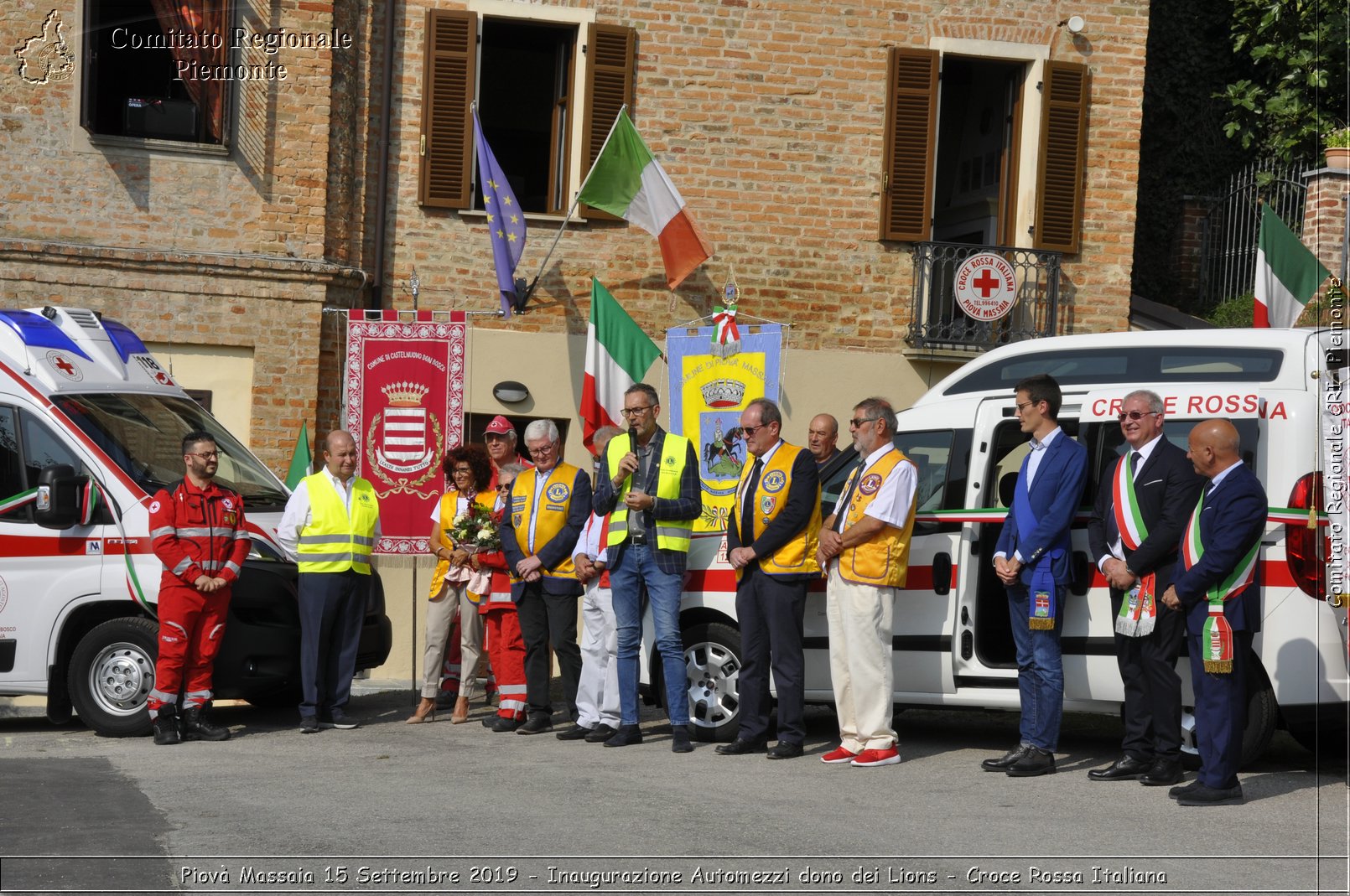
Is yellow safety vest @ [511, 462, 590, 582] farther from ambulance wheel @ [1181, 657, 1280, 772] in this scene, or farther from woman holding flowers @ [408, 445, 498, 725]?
ambulance wheel @ [1181, 657, 1280, 772]

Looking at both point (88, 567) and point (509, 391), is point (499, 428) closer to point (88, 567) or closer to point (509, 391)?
point (88, 567)

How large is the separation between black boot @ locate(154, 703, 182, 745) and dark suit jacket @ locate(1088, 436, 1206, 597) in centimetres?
573

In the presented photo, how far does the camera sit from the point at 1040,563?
8.97m

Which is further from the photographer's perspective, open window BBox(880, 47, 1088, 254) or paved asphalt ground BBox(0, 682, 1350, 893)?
open window BBox(880, 47, 1088, 254)

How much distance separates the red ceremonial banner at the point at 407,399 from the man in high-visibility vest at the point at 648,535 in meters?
4.01

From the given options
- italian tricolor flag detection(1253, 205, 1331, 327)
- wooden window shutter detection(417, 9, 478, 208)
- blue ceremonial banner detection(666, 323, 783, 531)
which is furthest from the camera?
wooden window shutter detection(417, 9, 478, 208)

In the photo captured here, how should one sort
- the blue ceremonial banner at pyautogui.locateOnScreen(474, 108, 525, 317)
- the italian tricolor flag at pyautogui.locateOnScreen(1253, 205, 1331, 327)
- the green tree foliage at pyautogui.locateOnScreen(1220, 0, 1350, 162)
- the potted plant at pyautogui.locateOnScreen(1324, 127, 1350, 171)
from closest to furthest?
the italian tricolor flag at pyautogui.locateOnScreen(1253, 205, 1331, 327), the blue ceremonial banner at pyautogui.locateOnScreen(474, 108, 525, 317), the potted plant at pyautogui.locateOnScreen(1324, 127, 1350, 171), the green tree foliage at pyautogui.locateOnScreen(1220, 0, 1350, 162)

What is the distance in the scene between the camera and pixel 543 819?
24.4 feet

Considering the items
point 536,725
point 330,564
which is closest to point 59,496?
point 330,564

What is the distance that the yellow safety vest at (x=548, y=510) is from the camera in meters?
10.5

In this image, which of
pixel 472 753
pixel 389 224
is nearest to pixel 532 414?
pixel 389 224

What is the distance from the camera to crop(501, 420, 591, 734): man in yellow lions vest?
10453 mm

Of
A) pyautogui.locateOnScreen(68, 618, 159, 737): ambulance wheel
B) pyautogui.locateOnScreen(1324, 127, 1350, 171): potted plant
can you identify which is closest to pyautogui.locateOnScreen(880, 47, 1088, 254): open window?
pyautogui.locateOnScreen(1324, 127, 1350, 171): potted plant

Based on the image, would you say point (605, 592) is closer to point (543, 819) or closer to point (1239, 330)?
point (543, 819)
